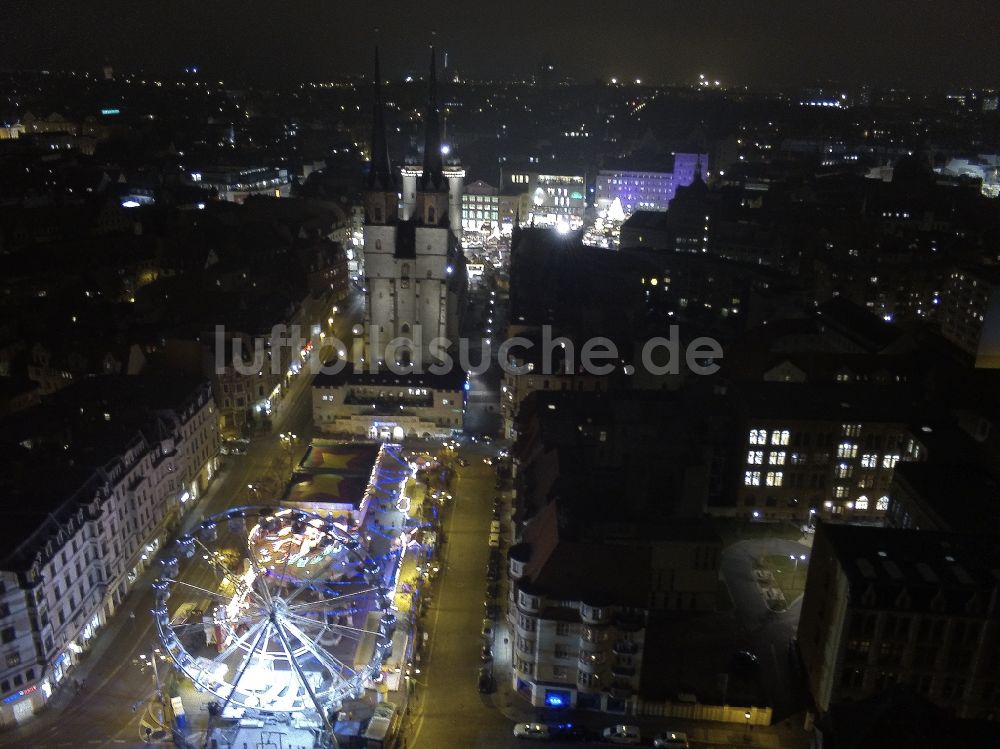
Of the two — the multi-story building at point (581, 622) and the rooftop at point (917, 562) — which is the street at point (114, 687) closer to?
the multi-story building at point (581, 622)

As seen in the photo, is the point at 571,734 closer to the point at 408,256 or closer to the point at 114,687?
the point at 114,687

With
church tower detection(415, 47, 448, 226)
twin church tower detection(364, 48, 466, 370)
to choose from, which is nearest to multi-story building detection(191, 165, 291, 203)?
twin church tower detection(364, 48, 466, 370)

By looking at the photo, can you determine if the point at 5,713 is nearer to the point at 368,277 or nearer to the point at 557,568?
the point at 557,568

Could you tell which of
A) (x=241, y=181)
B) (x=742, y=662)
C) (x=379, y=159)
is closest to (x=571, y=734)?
(x=742, y=662)


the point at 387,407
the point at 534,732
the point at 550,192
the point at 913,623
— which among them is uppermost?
the point at 550,192

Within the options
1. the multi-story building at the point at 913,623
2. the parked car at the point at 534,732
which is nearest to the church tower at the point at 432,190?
the multi-story building at the point at 913,623
